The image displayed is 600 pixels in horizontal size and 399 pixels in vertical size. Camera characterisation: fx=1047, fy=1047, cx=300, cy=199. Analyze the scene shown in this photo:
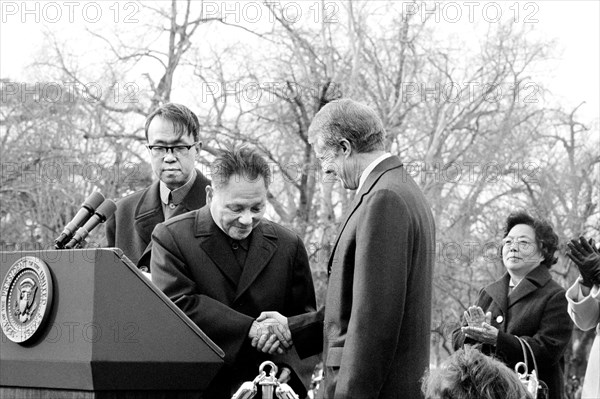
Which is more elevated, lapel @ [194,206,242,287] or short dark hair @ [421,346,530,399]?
lapel @ [194,206,242,287]

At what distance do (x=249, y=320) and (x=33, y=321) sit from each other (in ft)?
4.99

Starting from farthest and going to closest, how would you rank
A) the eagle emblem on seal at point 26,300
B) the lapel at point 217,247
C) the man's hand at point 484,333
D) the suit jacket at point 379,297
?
1. the man's hand at point 484,333
2. the lapel at point 217,247
3. the suit jacket at point 379,297
4. the eagle emblem on seal at point 26,300

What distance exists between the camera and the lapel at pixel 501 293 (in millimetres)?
7023

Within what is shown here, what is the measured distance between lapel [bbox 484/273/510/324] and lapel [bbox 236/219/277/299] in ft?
8.62

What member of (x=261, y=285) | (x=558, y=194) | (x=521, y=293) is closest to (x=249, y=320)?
(x=261, y=285)

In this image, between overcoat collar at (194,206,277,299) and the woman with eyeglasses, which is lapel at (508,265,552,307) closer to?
the woman with eyeglasses

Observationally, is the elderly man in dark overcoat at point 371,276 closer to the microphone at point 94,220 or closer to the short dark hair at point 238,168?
the short dark hair at point 238,168

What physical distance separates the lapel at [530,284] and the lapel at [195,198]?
8.42 feet

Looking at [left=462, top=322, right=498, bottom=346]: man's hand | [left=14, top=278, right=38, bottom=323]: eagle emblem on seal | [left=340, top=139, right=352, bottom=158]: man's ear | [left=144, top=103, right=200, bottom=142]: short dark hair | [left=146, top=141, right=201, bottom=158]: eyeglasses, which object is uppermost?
[left=144, top=103, right=200, bottom=142]: short dark hair

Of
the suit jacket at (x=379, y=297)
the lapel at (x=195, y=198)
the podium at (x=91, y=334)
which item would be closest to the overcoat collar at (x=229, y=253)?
the suit jacket at (x=379, y=297)

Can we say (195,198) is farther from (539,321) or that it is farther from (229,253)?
(539,321)

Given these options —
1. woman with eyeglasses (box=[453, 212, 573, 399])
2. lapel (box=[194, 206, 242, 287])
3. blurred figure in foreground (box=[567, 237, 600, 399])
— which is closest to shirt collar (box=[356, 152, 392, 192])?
lapel (box=[194, 206, 242, 287])

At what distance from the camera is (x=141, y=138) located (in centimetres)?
1950

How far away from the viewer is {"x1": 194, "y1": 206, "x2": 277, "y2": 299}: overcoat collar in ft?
15.6
